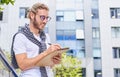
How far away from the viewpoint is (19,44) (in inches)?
131

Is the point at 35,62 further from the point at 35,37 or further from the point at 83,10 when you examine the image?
the point at 83,10

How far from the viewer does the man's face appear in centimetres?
340

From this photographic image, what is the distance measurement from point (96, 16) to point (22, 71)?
3492cm

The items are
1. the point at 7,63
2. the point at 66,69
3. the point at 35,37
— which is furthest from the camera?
the point at 66,69

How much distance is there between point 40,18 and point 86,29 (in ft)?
111

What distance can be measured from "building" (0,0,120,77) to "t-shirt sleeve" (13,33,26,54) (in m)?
33.0

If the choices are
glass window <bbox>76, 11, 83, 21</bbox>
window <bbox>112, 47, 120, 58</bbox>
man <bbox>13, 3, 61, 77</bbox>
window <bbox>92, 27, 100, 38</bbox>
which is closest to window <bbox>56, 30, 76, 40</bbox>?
glass window <bbox>76, 11, 83, 21</bbox>

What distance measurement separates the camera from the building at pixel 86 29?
36.5 m

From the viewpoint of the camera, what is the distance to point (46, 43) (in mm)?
3516

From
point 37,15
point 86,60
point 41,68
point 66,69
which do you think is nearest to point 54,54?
point 41,68

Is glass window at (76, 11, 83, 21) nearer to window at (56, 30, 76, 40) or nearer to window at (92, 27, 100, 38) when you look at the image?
window at (56, 30, 76, 40)

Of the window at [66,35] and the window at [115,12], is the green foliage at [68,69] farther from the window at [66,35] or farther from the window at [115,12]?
the window at [115,12]

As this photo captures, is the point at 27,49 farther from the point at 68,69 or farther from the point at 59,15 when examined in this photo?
the point at 59,15

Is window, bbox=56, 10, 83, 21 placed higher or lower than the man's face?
higher
